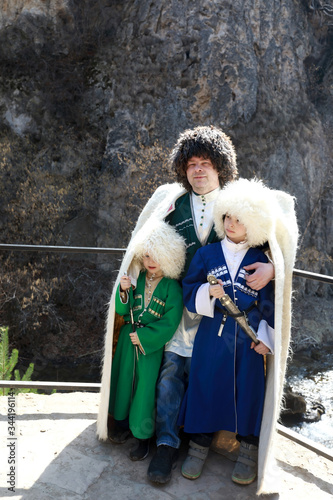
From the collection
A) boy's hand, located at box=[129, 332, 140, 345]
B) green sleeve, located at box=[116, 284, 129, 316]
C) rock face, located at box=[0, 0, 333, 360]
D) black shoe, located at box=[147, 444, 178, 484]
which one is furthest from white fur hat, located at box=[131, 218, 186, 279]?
rock face, located at box=[0, 0, 333, 360]

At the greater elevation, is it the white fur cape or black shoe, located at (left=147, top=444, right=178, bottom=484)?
the white fur cape

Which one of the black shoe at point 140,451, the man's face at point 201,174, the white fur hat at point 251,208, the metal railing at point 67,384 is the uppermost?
the man's face at point 201,174

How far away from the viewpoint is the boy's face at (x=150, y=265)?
226 cm

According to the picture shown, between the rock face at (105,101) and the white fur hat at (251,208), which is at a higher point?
the rock face at (105,101)

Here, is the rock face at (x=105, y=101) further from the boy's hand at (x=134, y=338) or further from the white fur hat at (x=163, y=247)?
the boy's hand at (x=134, y=338)

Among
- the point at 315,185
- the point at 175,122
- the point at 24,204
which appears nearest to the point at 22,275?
the point at 24,204

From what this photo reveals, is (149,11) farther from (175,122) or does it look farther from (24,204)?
(24,204)

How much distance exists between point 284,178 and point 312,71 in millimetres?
3289

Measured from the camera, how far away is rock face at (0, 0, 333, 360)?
9.73m

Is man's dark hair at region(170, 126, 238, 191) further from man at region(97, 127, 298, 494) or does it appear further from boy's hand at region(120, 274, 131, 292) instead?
boy's hand at region(120, 274, 131, 292)

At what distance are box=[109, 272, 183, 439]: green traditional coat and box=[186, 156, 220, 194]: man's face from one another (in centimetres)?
52

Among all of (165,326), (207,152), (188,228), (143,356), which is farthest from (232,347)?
(207,152)

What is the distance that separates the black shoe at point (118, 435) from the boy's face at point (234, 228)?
3.73ft

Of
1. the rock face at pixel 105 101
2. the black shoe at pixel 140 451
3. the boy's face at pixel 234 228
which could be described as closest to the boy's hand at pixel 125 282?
the boy's face at pixel 234 228
